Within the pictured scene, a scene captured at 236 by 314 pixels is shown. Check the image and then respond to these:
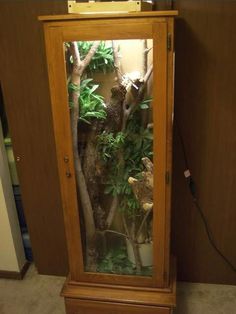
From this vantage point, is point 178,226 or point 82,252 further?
point 178,226

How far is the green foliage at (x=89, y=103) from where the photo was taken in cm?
137

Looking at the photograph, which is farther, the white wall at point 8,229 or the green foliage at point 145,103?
the white wall at point 8,229

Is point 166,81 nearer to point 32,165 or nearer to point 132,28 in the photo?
point 132,28

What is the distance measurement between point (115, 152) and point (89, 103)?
0.86 feet

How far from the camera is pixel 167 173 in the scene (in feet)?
4.45

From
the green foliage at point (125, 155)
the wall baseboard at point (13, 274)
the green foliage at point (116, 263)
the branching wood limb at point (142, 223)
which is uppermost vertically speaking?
the green foliage at point (125, 155)

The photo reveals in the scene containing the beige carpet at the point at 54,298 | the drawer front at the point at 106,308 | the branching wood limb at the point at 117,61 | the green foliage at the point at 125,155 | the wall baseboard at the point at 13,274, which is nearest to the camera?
the branching wood limb at the point at 117,61

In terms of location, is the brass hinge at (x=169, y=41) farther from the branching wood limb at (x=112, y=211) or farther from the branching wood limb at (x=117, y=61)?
the branching wood limb at (x=112, y=211)

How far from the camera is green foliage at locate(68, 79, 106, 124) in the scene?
1365 mm

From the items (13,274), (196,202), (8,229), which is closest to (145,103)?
(196,202)

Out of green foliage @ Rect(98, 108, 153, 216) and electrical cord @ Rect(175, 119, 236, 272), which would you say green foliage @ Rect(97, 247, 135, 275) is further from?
A: electrical cord @ Rect(175, 119, 236, 272)

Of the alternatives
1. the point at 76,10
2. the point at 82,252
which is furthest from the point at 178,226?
the point at 76,10

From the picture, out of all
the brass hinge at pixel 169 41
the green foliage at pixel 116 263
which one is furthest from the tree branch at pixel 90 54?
the green foliage at pixel 116 263

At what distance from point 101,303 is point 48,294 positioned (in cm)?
56
